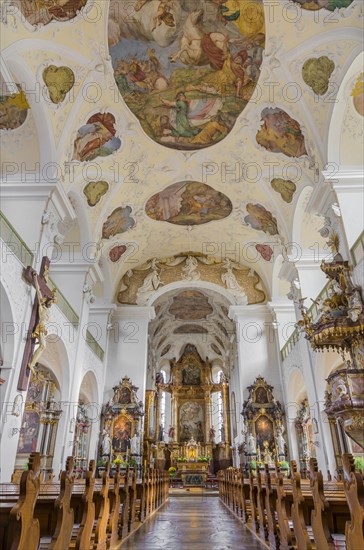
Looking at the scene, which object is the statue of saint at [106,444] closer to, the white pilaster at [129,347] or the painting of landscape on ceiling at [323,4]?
the white pilaster at [129,347]

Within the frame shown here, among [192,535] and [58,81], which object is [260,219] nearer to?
[58,81]

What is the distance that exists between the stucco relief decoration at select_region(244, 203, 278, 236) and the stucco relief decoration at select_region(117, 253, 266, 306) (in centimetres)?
352

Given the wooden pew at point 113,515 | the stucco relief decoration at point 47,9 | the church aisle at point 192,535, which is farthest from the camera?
the stucco relief decoration at point 47,9

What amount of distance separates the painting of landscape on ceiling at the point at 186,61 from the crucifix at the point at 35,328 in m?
5.74

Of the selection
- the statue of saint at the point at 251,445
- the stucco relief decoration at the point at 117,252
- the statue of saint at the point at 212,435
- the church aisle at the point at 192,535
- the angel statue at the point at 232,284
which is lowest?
the church aisle at the point at 192,535

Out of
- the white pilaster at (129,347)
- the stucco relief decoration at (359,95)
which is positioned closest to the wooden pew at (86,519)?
the stucco relief decoration at (359,95)

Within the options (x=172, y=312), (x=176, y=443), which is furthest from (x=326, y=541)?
(x=176, y=443)

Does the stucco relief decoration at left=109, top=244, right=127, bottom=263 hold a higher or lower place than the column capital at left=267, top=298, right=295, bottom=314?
higher

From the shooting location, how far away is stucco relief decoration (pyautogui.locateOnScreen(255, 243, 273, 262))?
17125 mm

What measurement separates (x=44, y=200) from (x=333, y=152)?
753 cm

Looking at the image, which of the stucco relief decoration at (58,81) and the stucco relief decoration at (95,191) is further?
the stucco relief decoration at (95,191)

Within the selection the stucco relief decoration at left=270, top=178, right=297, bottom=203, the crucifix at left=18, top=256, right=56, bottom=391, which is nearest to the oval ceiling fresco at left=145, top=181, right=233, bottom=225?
the stucco relief decoration at left=270, top=178, right=297, bottom=203

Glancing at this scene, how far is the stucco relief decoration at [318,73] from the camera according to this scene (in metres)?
9.48

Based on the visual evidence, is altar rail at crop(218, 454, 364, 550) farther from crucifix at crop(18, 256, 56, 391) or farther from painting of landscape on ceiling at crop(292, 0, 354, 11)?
painting of landscape on ceiling at crop(292, 0, 354, 11)
